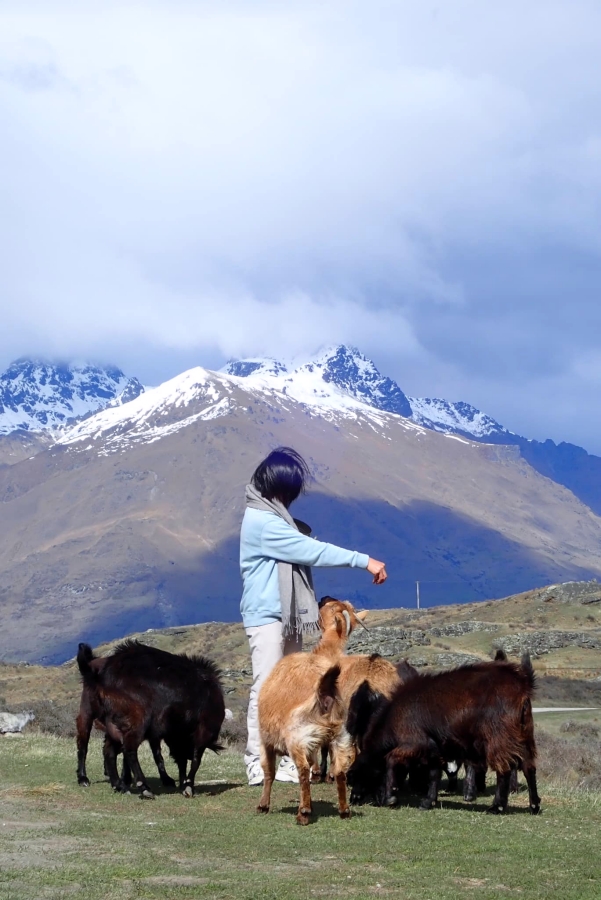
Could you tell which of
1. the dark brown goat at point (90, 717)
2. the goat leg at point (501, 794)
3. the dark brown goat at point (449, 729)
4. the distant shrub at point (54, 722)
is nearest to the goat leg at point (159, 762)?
the dark brown goat at point (90, 717)

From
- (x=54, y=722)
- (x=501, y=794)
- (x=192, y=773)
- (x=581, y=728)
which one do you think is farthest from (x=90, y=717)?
(x=581, y=728)

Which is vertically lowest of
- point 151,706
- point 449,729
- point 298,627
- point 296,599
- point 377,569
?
point 449,729

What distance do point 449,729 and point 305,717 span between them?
1.50m

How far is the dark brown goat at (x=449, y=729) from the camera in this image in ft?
31.8

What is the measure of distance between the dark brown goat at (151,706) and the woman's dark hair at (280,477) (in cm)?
193

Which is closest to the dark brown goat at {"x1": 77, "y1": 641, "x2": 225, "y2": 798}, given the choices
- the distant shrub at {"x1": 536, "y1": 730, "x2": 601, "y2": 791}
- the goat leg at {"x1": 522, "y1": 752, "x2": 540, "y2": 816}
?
the goat leg at {"x1": 522, "y1": 752, "x2": 540, "y2": 816}

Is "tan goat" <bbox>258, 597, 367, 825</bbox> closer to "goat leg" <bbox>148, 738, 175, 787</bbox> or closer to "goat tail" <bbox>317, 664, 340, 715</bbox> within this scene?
"goat tail" <bbox>317, 664, 340, 715</bbox>

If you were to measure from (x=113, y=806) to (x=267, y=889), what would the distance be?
3.58 metres

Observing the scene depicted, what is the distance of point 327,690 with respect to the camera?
9062 mm

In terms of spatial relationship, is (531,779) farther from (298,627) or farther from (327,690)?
(298,627)

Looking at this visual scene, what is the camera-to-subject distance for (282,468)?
1127 centimetres

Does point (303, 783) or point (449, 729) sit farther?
point (449, 729)

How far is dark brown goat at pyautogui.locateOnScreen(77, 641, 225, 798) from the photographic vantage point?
10.6 metres

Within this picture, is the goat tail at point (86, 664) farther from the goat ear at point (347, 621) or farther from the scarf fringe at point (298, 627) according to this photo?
the goat ear at point (347, 621)
